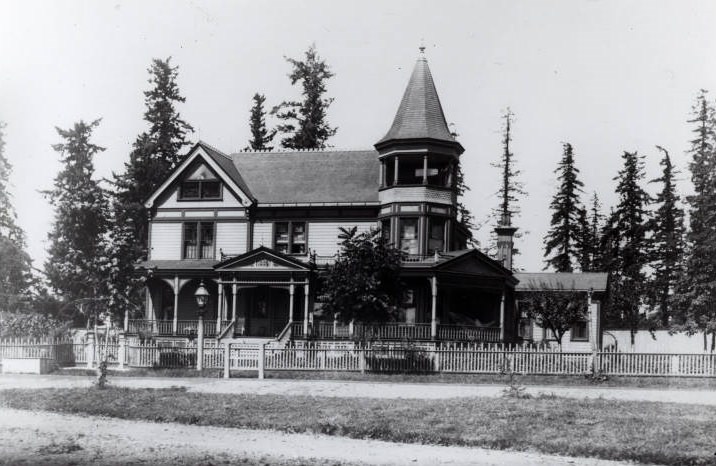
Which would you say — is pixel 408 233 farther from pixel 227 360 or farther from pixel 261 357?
pixel 227 360

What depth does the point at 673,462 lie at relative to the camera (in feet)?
37.2

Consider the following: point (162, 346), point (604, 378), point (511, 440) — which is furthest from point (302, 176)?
point (511, 440)

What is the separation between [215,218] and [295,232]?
3949 millimetres

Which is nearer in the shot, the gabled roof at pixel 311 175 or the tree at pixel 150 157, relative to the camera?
the gabled roof at pixel 311 175

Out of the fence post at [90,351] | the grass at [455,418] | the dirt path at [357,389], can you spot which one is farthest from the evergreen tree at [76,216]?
the grass at [455,418]

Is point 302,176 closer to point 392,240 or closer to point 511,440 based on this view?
point 392,240

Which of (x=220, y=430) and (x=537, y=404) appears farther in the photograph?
(x=537, y=404)

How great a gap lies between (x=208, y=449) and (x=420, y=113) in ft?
83.9

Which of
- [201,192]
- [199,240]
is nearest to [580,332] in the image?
[199,240]

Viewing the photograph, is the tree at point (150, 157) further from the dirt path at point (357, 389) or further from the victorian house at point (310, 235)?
the dirt path at point (357, 389)

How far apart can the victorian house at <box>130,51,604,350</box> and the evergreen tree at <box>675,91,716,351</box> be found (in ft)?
37.4

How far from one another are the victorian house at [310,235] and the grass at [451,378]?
300 inches

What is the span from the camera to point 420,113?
35312 millimetres

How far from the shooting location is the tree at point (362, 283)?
25.7 m
